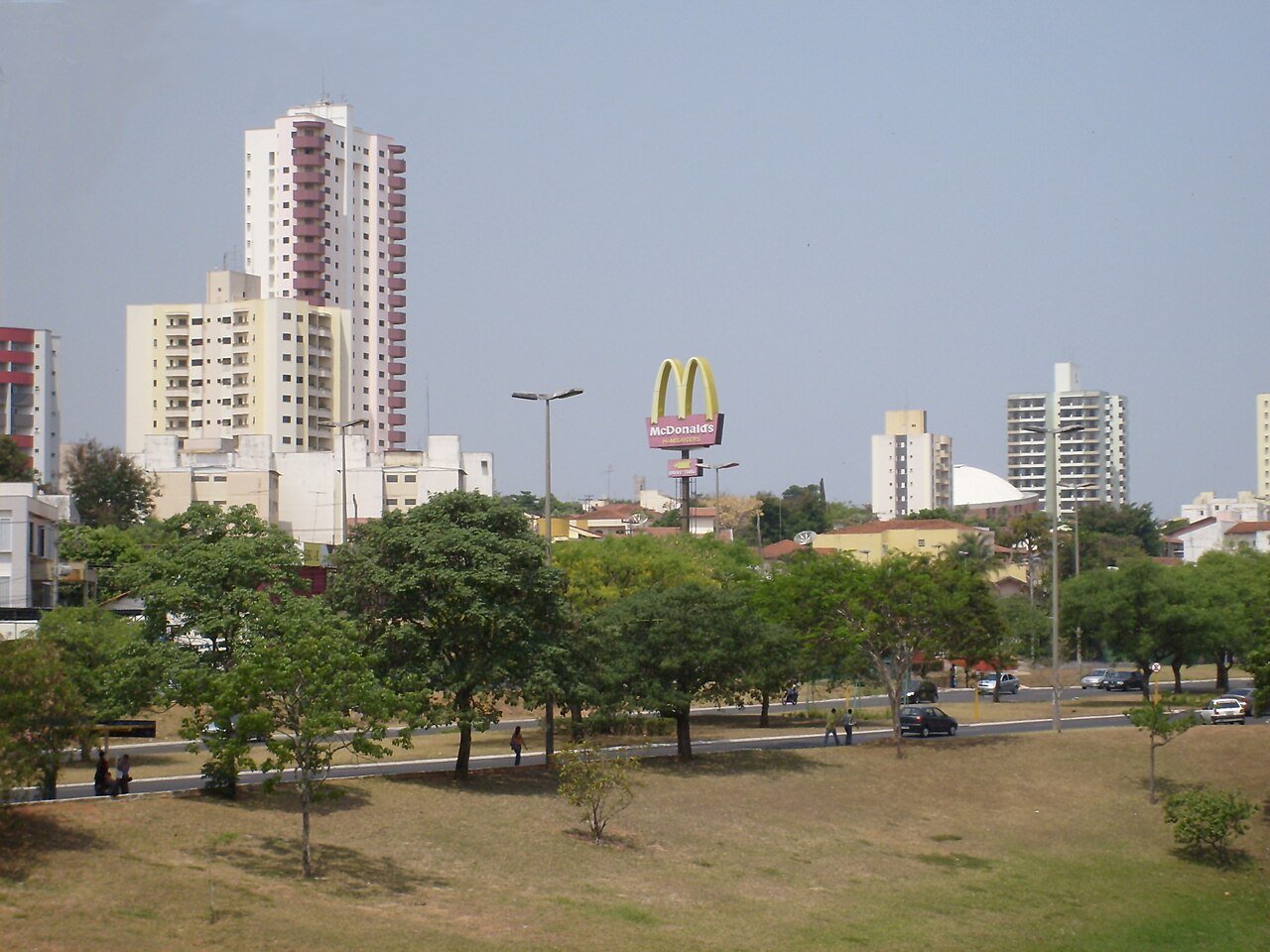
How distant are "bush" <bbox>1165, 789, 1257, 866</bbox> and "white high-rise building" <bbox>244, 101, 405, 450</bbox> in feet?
431

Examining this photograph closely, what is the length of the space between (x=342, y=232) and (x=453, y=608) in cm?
13976

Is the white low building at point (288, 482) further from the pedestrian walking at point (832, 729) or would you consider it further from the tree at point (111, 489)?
the pedestrian walking at point (832, 729)

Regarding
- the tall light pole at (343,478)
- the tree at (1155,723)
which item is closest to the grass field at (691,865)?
the tree at (1155,723)

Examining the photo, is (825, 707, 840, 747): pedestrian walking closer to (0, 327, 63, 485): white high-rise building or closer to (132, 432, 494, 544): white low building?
(132, 432, 494, 544): white low building

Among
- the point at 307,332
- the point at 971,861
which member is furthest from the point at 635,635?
the point at 307,332

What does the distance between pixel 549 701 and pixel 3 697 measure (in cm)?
1769

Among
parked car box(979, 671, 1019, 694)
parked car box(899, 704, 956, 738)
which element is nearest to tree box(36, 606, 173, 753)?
parked car box(899, 704, 956, 738)

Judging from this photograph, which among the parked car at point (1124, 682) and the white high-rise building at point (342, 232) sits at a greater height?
the white high-rise building at point (342, 232)

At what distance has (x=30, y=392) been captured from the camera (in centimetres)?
13538

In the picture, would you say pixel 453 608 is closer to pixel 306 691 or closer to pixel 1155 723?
pixel 306 691

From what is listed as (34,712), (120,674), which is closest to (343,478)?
(120,674)

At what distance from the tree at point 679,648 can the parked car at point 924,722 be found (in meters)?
12.0

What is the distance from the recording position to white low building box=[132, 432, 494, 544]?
12506 cm

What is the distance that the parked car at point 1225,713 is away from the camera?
205ft
